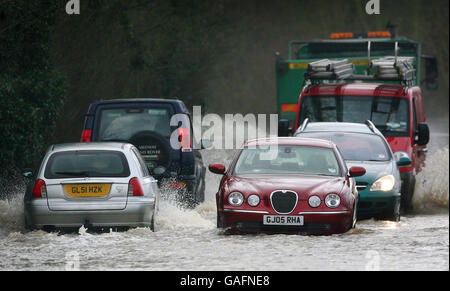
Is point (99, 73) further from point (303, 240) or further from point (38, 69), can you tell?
point (303, 240)

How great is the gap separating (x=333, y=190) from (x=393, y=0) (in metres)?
49.1

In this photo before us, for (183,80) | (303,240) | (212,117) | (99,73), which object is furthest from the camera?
(212,117)

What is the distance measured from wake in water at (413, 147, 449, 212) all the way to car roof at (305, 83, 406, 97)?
1737 millimetres

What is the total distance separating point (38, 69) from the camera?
79.3 ft

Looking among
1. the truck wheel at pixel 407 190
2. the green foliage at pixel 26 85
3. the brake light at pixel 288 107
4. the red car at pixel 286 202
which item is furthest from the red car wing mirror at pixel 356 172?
the brake light at pixel 288 107

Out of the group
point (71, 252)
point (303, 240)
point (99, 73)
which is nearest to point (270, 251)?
point (303, 240)

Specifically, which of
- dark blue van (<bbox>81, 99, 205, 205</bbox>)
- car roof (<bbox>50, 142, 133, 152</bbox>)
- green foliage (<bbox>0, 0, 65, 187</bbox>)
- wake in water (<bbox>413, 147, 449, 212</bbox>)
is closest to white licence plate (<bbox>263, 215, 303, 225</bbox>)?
car roof (<bbox>50, 142, 133, 152</bbox>)

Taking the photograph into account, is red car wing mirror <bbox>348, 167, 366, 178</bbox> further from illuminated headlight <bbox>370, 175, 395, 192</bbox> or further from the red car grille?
illuminated headlight <bbox>370, 175, 395, 192</bbox>

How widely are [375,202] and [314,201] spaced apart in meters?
3.13

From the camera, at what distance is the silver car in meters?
14.6

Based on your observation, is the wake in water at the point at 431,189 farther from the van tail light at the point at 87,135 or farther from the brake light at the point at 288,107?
the van tail light at the point at 87,135

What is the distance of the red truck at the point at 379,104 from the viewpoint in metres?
21.8

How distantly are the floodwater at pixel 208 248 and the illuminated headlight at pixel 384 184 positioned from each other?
0.54 m

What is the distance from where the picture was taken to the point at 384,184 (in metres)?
17.5
